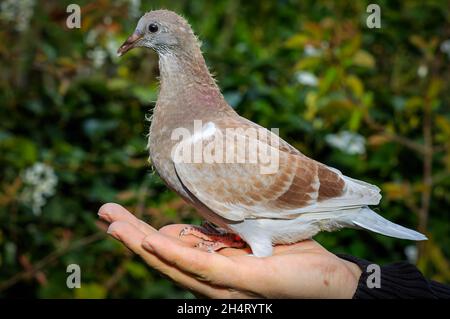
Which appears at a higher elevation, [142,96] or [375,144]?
[142,96]

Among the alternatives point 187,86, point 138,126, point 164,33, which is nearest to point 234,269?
point 187,86

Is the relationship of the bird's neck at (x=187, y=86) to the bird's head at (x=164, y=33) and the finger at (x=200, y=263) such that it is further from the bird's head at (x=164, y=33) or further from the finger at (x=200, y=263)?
the finger at (x=200, y=263)

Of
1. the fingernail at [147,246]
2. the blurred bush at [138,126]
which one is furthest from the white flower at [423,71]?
the fingernail at [147,246]

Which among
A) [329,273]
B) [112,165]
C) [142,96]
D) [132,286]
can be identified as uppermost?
[142,96]

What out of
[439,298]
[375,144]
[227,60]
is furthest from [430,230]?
[439,298]

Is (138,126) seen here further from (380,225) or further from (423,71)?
(380,225)

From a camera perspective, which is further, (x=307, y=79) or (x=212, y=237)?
(x=307, y=79)
